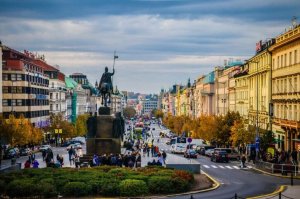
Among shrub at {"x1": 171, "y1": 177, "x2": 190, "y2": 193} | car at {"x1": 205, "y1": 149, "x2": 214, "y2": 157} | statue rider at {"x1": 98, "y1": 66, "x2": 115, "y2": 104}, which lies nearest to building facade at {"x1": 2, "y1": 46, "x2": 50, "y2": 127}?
car at {"x1": 205, "y1": 149, "x2": 214, "y2": 157}

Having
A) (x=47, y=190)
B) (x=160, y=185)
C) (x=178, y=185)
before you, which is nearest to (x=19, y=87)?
(x=178, y=185)

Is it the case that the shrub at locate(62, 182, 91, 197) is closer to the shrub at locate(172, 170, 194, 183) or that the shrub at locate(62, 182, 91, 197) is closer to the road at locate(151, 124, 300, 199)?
the shrub at locate(172, 170, 194, 183)

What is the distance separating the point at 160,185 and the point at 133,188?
2.14m

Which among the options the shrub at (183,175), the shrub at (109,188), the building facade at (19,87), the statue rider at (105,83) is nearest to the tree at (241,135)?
the statue rider at (105,83)

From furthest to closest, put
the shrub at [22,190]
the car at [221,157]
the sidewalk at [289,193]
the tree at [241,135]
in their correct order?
1. the tree at [241,135]
2. the car at [221,157]
3. the sidewalk at [289,193]
4. the shrub at [22,190]

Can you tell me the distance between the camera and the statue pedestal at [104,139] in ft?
195

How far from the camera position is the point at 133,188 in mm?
41281

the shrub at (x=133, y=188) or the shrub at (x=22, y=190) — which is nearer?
the shrub at (x=22, y=190)

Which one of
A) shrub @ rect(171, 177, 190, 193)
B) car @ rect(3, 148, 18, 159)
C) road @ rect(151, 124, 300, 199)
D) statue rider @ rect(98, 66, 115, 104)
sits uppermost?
statue rider @ rect(98, 66, 115, 104)

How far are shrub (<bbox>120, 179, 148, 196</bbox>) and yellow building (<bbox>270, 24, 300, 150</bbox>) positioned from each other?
39.9 m

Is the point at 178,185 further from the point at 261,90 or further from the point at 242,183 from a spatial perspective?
the point at 261,90

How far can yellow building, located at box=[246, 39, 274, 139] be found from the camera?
4126 inches

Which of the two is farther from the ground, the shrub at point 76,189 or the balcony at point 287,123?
the balcony at point 287,123

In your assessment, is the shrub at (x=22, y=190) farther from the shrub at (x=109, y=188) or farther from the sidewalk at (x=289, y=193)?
the sidewalk at (x=289, y=193)
